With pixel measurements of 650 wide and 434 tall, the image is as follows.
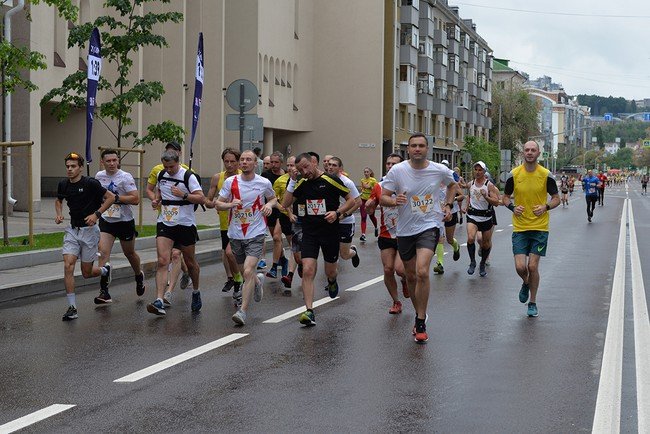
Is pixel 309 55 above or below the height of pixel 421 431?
above

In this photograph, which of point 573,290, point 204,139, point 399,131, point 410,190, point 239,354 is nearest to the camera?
point 239,354

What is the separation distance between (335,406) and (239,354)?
219cm

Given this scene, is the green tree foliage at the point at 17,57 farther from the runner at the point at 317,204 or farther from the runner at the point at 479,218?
the runner at the point at 317,204

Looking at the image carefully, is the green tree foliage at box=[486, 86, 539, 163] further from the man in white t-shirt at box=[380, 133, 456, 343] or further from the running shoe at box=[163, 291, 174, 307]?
the man in white t-shirt at box=[380, 133, 456, 343]

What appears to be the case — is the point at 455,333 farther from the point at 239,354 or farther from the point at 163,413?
the point at 163,413

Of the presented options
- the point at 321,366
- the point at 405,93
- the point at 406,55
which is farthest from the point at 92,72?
the point at 406,55

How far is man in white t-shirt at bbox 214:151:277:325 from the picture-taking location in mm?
11273

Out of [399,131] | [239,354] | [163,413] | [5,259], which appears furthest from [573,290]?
[399,131]

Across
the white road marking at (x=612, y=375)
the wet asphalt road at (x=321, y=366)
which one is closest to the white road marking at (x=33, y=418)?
the wet asphalt road at (x=321, y=366)

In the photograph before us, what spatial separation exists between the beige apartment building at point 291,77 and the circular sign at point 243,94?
53.9 inches

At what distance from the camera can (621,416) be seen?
6.70 metres

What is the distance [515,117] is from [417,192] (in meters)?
92.3

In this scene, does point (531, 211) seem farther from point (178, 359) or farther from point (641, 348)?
point (178, 359)

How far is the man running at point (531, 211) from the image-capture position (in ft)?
38.1
